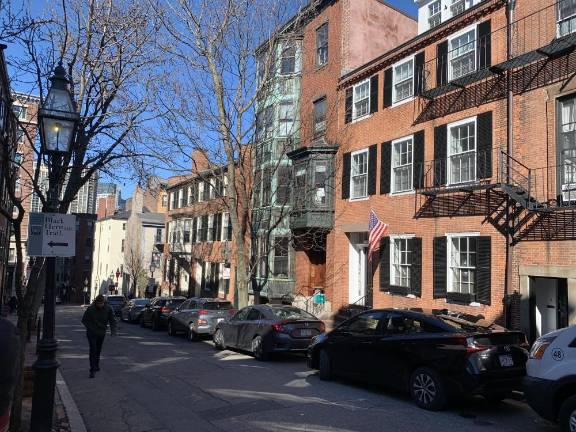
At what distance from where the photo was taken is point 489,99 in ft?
48.2

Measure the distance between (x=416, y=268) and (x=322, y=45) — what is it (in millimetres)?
11802

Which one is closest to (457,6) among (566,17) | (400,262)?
(566,17)

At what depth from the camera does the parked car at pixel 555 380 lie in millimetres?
6016

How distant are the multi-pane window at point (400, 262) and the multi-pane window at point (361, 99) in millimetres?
5380

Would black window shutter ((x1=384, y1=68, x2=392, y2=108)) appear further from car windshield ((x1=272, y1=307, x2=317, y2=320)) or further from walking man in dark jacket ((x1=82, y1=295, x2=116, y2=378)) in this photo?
walking man in dark jacket ((x1=82, y1=295, x2=116, y2=378))

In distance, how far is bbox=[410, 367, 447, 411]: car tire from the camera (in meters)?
7.74

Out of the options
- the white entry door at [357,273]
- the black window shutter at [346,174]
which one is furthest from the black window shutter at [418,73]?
the white entry door at [357,273]

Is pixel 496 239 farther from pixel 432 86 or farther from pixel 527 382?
pixel 527 382

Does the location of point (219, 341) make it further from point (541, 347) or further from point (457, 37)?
point (457, 37)

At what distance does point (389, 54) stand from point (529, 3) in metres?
5.49

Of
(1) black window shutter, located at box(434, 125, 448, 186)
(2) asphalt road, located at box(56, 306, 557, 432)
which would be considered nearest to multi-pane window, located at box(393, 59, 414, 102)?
(1) black window shutter, located at box(434, 125, 448, 186)

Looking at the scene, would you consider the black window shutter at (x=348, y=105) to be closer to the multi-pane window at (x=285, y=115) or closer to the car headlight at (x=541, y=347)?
the multi-pane window at (x=285, y=115)

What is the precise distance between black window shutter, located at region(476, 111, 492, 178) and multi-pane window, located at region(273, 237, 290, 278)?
36.9 ft

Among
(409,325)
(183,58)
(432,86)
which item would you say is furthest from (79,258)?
(409,325)
